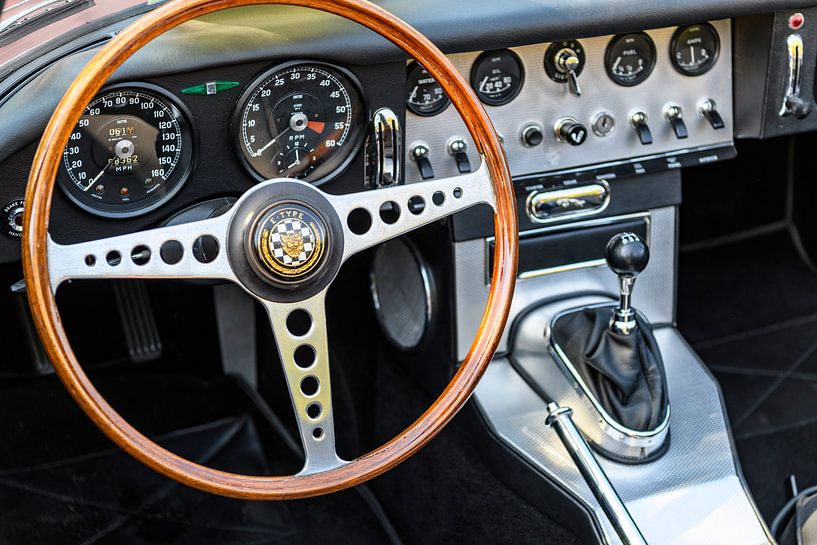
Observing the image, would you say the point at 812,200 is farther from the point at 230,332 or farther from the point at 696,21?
the point at 230,332

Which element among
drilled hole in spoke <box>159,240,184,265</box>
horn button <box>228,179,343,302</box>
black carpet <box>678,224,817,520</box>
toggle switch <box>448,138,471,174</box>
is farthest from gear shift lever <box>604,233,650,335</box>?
drilled hole in spoke <box>159,240,184,265</box>

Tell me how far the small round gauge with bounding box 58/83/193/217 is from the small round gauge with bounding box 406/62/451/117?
0.48m

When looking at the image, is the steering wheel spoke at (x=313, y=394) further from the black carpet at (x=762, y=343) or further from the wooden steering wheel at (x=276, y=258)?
the black carpet at (x=762, y=343)

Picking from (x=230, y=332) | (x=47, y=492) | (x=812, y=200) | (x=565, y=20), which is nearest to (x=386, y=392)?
(x=230, y=332)

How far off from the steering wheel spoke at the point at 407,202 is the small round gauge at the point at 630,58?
0.65 metres

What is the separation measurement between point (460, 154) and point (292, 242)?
660mm

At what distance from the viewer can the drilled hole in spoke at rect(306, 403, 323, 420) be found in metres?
1.57

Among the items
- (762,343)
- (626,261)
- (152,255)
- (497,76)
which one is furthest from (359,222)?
(762,343)

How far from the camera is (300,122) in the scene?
5.86 ft

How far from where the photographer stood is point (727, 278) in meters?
3.22

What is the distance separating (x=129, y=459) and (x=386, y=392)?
722 millimetres

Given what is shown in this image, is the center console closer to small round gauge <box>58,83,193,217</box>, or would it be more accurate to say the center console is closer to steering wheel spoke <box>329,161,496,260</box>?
steering wheel spoke <box>329,161,496,260</box>

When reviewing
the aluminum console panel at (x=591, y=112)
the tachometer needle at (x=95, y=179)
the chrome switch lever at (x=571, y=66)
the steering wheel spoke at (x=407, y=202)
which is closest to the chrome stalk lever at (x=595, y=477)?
the steering wheel spoke at (x=407, y=202)

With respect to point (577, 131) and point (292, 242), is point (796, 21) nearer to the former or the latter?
point (577, 131)
